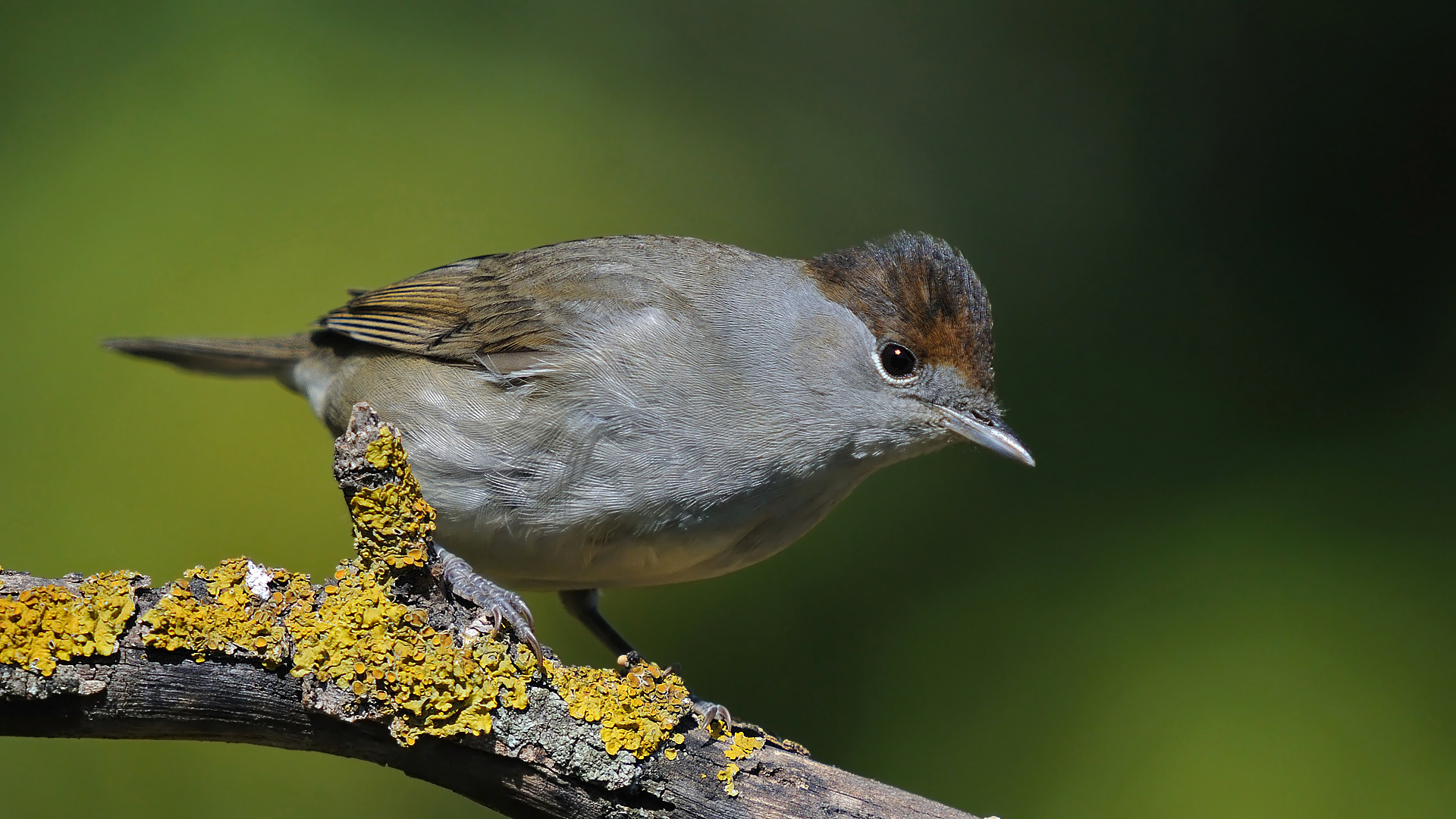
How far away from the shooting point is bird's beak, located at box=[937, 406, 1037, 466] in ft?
9.30

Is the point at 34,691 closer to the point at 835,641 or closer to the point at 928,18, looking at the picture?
the point at 835,641

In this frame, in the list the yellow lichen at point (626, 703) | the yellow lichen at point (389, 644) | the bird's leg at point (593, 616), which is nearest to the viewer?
the yellow lichen at point (389, 644)

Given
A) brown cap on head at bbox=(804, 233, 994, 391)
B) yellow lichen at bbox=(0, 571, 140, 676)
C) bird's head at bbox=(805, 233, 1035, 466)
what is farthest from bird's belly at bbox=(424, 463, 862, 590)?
yellow lichen at bbox=(0, 571, 140, 676)

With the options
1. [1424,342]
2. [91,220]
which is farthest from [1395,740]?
[91,220]

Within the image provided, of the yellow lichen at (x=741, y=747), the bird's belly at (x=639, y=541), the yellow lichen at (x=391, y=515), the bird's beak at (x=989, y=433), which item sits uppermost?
the bird's beak at (x=989, y=433)

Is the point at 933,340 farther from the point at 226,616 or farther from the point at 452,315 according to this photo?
→ the point at 226,616

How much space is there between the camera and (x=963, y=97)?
5891 millimetres

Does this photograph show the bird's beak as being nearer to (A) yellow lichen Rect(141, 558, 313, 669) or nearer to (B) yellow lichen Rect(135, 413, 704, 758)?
(B) yellow lichen Rect(135, 413, 704, 758)

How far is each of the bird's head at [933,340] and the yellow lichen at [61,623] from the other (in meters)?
1.98

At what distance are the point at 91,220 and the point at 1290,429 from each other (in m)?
5.30

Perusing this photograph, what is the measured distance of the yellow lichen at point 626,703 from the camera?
7.22 feet

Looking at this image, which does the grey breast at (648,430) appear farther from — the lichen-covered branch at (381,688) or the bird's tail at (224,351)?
the bird's tail at (224,351)

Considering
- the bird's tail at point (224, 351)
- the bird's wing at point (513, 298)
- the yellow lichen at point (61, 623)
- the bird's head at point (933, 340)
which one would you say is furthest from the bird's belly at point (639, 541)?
the bird's tail at point (224, 351)

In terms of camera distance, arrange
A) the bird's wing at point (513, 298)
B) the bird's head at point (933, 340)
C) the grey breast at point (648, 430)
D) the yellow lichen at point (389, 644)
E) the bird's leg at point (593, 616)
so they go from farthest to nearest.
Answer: the bird's leg at point (593, 616), the bird's wing at point (513, 298), the bird's head at point (933, 340), the grey breast at point (648, 430), the yellow lichen at point (389, 644)
